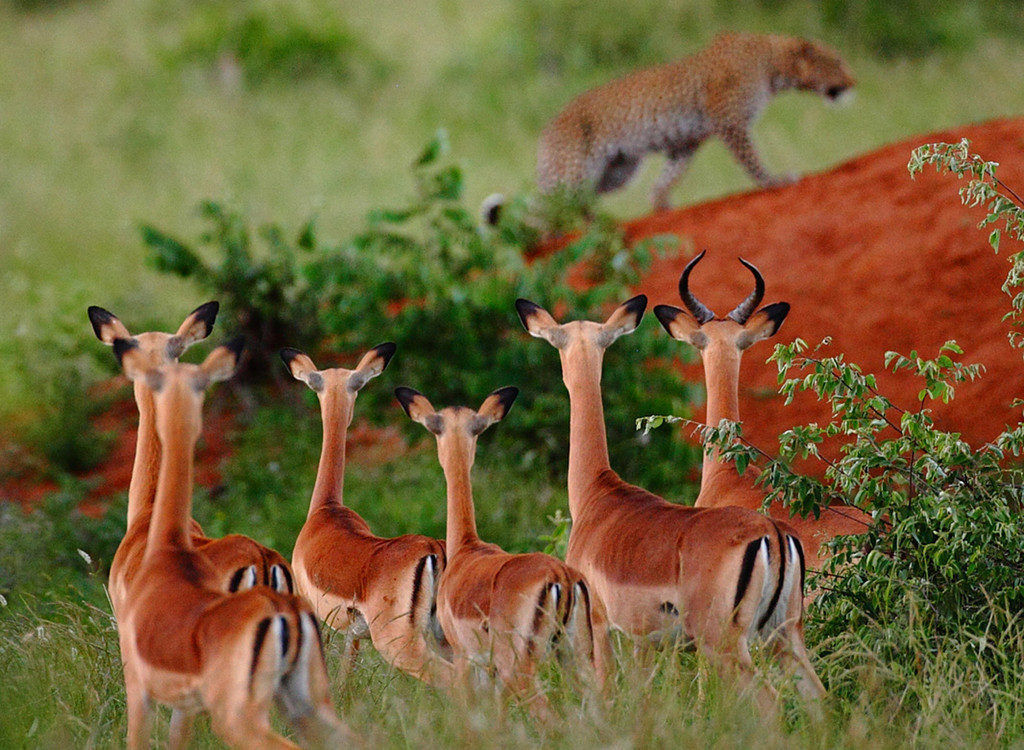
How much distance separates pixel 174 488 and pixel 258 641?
20.5 inches

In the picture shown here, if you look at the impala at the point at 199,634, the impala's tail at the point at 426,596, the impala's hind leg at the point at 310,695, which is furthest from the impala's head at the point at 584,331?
the impala's hind leg at the point at 310,695

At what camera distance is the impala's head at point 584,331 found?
458cm

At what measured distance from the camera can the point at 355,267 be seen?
8109mm

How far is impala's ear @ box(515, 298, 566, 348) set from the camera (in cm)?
472

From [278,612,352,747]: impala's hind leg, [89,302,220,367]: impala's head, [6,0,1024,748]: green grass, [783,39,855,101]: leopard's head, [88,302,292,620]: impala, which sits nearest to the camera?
[278,612,352,747]: impala's hind leg

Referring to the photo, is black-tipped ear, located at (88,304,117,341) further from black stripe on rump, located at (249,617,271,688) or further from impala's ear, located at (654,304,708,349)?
impala's ear, located at (654,304,708,349)

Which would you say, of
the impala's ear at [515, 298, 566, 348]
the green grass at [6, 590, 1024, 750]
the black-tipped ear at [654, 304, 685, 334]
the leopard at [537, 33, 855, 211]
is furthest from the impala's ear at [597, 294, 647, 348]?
the leopard at [537, 33, 855, 211]

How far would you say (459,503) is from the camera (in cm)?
441

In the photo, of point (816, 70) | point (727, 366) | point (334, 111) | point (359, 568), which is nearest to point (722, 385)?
point (727, 366)

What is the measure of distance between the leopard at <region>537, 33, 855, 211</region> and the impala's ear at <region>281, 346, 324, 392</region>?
5.66 metres

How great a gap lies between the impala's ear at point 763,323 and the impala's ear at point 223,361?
212 centimetres

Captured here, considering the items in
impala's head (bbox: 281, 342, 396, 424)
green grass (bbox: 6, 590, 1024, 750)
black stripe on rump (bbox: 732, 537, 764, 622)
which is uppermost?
impala's head (bbox: 281, 342, 396, 424)

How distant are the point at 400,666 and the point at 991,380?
3972 mm

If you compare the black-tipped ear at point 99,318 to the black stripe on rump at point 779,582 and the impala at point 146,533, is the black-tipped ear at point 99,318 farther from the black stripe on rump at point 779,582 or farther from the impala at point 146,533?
the black stripe on rump at point 779,582
